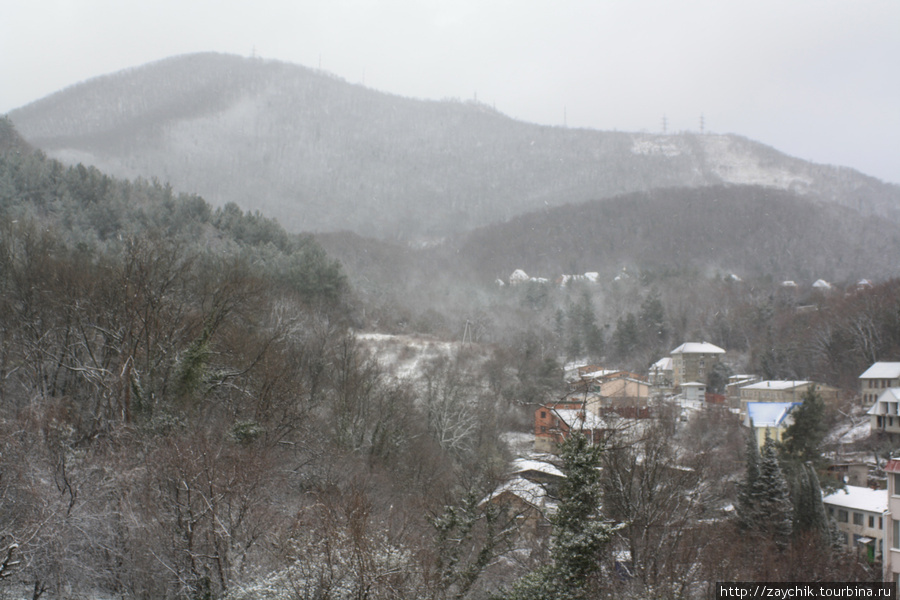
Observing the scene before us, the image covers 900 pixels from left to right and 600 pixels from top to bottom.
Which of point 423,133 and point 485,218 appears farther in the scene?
point 423,133

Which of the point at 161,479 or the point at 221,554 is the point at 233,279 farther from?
the point at 221,554

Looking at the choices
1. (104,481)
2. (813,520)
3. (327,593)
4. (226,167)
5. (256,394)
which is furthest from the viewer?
(226,167)

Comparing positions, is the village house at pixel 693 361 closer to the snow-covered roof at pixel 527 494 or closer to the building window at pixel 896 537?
the snow-covered roof at pixel 527 494

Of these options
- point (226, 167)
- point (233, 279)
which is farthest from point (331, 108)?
point (233, 279)

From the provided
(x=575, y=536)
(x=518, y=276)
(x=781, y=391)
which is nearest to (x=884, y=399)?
(x=781, y=391)

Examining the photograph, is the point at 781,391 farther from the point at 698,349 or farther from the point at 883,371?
the point at 698,349

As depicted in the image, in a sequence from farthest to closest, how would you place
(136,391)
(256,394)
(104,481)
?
(256,394) → (136,391) → (104,481)
